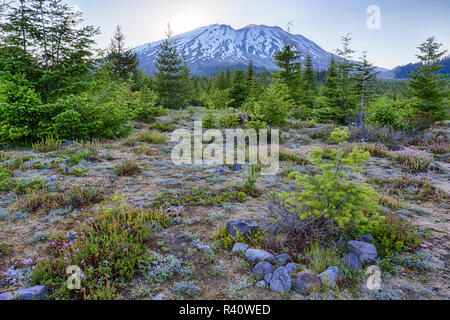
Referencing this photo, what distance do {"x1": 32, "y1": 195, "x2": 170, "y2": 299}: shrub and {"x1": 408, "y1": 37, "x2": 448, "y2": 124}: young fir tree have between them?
802 inches

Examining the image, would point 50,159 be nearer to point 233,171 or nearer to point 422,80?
point 233,171

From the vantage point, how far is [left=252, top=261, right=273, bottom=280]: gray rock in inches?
121

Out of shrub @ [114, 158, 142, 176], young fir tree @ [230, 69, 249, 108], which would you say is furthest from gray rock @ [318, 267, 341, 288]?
young fir tree @ [230, 69, 249, 108]

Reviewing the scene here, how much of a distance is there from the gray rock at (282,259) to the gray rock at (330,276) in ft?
1.67

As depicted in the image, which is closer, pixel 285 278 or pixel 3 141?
pixel 285 278

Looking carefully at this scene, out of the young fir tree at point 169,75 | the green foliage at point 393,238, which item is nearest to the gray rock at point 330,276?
the green foliage at point 393,238

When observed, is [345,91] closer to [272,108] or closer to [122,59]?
[272,108]

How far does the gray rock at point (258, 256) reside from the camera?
3314 mm

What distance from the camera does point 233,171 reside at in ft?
25.6

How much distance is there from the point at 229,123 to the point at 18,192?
34.8ft

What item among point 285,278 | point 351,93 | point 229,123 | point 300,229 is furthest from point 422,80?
point 285,278

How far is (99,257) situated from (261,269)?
2339mm

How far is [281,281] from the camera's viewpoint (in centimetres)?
287

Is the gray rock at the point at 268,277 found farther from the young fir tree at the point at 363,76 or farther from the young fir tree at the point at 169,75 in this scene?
the young fir tree at the point at 169,75
